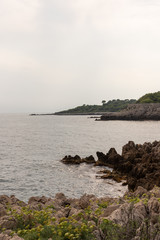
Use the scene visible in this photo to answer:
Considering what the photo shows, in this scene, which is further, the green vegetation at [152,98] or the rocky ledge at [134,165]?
the green vegetation at [152,98]

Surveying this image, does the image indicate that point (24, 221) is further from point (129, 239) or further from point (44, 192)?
point (44, 192)

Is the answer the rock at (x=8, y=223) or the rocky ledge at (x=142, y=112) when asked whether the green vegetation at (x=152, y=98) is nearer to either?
the rocky ledge at (x=142, y=112)

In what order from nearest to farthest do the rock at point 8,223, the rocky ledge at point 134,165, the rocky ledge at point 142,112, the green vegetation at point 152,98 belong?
Result: the rock at point 8,223, the rocky ledge at point 134,165, the rocky ledge at point 142,112, the green vegetation at point 152,98

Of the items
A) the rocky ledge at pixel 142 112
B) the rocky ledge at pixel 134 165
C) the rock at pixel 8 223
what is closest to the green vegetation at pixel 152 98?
the rocky ledge at pixel 142 112

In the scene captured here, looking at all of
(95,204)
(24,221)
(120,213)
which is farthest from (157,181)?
(24,221)

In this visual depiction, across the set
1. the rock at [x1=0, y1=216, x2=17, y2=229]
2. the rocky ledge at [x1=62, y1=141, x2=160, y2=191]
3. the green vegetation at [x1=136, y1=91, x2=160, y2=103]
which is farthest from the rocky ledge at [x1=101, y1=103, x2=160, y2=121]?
the rock at [x1=0, y1=216, x2=17, y2=229]

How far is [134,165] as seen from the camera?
31.1 metres

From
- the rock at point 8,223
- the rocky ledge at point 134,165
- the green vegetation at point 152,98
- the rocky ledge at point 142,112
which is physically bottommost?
the rocky ledge at point 134,165

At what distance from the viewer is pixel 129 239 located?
8383mm

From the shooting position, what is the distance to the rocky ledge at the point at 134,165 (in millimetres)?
22641

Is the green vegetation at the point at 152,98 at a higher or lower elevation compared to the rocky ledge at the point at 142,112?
higher

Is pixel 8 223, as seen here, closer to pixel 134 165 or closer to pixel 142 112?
pixel 134 165

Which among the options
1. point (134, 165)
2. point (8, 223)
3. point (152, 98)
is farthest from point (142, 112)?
point (8, 223)

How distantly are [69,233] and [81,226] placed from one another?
72 cm
